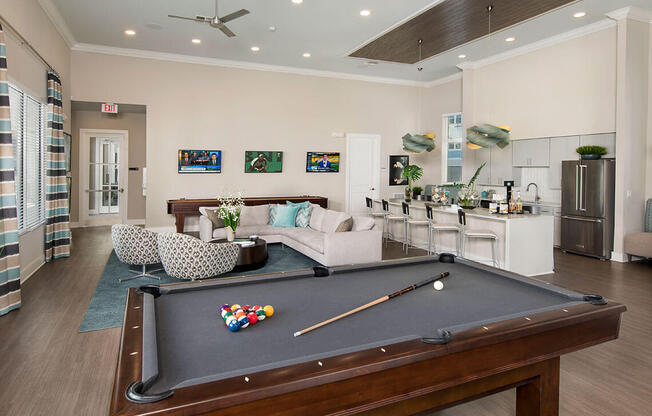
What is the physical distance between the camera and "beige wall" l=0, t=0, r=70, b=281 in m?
4.72

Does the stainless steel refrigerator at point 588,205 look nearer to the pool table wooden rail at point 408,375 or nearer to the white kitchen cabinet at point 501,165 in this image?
the white kitchen cabinet at point 501,165

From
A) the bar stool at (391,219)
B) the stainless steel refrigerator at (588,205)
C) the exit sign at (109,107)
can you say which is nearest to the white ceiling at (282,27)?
the exit sign at (109,107)

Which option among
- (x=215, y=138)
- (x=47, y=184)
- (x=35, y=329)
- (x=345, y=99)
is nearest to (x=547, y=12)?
(x=345, y=99)

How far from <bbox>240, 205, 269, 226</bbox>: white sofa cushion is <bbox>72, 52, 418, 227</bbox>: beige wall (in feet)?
4.26

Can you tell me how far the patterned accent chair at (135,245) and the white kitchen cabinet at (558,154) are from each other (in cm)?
688

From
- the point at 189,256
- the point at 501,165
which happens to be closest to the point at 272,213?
the point at 189,256

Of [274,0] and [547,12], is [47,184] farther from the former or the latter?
[547,12]

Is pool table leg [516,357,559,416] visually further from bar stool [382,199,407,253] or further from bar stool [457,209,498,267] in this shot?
bar stool [382,199,407,253]

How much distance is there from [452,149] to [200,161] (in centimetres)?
597

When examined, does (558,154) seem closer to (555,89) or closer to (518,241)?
(555,89)

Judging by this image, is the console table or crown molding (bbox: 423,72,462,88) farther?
crown molding (bbox: 423,72,462,88)

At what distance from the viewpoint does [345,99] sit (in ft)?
32.9

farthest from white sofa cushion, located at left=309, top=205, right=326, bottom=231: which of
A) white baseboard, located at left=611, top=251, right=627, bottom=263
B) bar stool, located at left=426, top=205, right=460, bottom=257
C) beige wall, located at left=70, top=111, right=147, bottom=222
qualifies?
beige wall, located at left=70, top=111, right=147, bottom=222

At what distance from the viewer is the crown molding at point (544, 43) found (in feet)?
22.1
